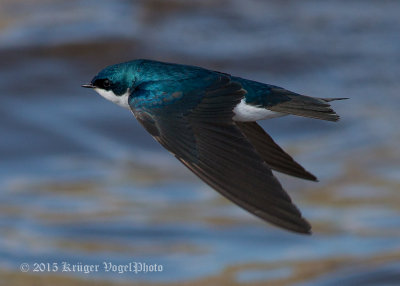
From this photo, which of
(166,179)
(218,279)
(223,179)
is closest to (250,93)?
(223,179)

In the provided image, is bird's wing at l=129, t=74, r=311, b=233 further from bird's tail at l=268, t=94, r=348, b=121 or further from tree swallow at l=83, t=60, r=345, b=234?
bird's tail at l=268, t=94, r=348, b=121

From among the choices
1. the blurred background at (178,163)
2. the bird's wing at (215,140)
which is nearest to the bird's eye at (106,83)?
the bird's wing at (215,140)

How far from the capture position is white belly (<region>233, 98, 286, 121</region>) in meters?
3.60

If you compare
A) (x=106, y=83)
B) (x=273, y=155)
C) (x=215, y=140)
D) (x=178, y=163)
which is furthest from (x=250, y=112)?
(x=178, y=163)

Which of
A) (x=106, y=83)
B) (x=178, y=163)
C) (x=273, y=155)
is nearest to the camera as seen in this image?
(x=273, y=155)

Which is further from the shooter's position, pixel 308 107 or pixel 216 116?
pixel 308 107

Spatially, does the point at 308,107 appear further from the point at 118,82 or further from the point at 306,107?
the point at 118,82

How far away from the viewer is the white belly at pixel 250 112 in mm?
3604

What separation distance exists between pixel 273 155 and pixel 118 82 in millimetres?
500

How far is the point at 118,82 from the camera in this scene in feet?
12.1

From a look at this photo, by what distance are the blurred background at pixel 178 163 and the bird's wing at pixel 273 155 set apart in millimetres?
2180

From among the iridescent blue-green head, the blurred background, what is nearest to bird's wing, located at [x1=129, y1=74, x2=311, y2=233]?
the iridescent blue-green head

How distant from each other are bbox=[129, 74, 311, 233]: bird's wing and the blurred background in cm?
234

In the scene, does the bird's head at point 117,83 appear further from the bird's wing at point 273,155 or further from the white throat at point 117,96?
the bird's wing at point 273,155
